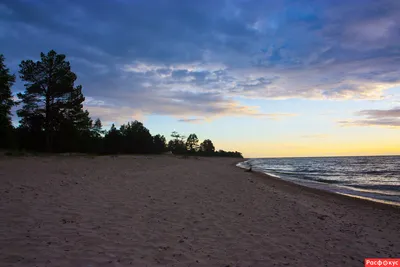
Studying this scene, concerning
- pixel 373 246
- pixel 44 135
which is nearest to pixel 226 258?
pixel 373 246

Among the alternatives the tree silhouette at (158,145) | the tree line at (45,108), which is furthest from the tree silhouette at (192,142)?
the tree line at (45,108)

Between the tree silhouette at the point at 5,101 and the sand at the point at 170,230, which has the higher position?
the tree silhouette at the point at 5,101

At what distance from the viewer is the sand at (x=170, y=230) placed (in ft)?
17.2

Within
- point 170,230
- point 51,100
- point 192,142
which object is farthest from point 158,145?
point 170,230

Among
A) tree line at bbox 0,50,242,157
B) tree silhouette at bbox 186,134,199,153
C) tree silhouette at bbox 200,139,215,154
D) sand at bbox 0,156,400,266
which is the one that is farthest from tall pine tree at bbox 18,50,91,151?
tree silhouette at bbox 200,139,215,154

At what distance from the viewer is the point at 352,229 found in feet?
28.2

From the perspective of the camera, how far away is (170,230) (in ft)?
22.8

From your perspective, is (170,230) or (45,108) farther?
(45,108)

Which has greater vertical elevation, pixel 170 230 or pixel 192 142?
pixel 192 142

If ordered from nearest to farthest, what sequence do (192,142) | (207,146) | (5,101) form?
1. (5,101)
2. (192,142)
3. (207,146)

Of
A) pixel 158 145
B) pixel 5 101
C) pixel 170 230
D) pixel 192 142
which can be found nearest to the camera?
pixel 170 230

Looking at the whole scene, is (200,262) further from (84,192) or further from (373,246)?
(84,192)

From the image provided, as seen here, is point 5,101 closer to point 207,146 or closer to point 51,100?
point 51,100

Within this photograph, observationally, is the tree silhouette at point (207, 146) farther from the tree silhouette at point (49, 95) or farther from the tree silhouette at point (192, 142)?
the tree silhouette at point (49, 95)
